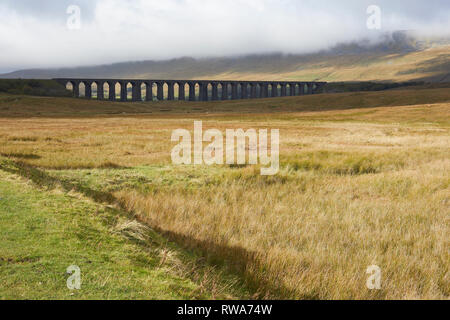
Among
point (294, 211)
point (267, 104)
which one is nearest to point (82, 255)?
point (294, 211)

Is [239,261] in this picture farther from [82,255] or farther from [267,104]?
[267,104]

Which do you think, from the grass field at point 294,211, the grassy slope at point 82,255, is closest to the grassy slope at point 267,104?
the grass field at point 294,211

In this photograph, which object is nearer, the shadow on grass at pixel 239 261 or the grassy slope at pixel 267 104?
the shadow on grass at pixel 239 261

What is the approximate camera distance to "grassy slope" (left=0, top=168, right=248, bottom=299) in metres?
5.61

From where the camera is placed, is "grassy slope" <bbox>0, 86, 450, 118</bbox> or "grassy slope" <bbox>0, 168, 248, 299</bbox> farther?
"grassy slope" <bbox>0, 86, 450, 118</bbox>

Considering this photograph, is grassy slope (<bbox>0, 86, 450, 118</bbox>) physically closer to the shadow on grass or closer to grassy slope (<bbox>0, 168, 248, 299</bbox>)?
the shadow on grass

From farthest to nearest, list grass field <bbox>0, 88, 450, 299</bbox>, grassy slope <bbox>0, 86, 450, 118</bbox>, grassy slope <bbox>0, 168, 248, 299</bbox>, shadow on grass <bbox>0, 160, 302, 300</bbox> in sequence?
grassy slope <bbox>0, 86, 450, 118</bbox> < grass field <bbox>0, 88, 450, 299</bbox> < shadow on grass <bbox>0, 160, 302, 300</bbox> < grassy slope <bbox>0, 168, 248, 299</bbox>

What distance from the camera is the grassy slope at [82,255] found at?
5609 mm

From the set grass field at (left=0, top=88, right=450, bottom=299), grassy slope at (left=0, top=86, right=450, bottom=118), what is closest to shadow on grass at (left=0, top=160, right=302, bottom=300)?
grass field at (left=0, top=88, right=450, bottom=299)

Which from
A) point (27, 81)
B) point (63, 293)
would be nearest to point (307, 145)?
point (63, 293)

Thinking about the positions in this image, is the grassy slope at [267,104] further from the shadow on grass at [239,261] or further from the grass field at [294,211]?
the shadow on grass at [239,261]

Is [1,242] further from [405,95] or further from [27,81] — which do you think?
[27,81]

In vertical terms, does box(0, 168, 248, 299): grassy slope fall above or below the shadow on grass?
above
